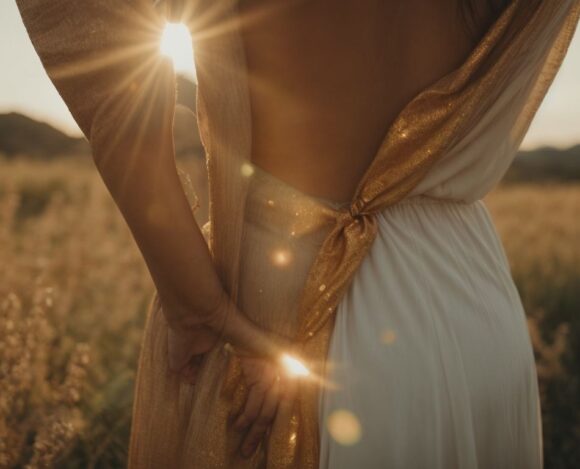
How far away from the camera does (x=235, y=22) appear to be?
107 cm

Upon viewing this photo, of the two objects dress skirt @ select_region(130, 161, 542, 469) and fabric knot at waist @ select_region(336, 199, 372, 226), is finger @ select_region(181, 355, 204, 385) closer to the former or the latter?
dress skirt @ select_region(130, 161, 542, 469)

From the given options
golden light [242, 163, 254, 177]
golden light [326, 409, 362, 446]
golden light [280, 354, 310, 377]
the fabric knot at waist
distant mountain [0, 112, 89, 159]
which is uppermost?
distant mountain [0, 112, 89, 159]

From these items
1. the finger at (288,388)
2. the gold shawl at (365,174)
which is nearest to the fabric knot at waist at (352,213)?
the gold shawl at (365,174)

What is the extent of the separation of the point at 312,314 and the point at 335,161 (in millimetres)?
317

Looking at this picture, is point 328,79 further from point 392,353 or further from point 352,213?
point 392,353

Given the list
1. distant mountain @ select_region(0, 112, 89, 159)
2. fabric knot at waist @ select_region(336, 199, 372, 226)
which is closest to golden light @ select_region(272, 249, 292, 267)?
fabric knot at waist @ select_region(336, 199, 372, 226)

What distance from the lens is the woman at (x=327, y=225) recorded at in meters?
1.03

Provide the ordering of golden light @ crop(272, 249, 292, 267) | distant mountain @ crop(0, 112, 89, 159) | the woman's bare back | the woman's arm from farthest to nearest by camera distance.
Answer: distant mountain @ crop(0, 112, 89, 159) < golden light @ crop(272, 249, 292, 267) < the woman's bare back < the woman's arm

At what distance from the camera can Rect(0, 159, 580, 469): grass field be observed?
7.55 feet

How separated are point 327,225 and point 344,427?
1.33 ft

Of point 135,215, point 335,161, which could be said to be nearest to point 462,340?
point 335,161

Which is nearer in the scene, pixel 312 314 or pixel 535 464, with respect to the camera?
pixel 312 314

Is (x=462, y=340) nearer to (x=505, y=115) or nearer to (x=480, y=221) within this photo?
(x=480, y=221)

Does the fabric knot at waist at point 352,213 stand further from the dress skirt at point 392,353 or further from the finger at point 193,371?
the finger at point 193,371
